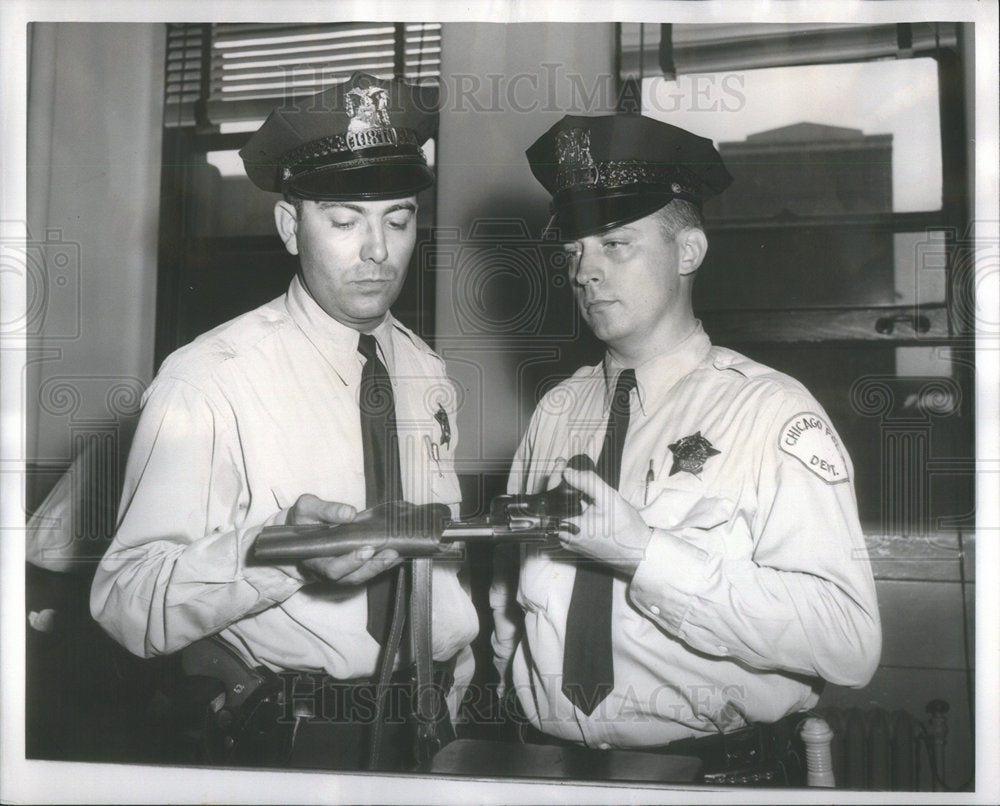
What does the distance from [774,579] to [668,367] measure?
25 cm

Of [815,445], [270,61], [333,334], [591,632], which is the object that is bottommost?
[591,632]

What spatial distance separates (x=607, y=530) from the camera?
36.5 inches

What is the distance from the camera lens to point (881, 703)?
3.11 ft

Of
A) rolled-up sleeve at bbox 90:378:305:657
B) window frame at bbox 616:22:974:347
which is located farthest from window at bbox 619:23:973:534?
rolled-up sleeve at bbox 90:378:305:657

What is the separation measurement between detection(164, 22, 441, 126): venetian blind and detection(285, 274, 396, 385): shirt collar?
0.75 feet

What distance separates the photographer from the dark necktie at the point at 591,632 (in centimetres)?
93

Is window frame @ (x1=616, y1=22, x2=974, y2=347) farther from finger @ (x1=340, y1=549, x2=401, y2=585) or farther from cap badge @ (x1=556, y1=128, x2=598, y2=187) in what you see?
finger @ (x1=340, y1=549, x2=401, y2=585)

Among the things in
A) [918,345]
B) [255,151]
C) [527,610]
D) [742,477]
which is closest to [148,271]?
[255,151]

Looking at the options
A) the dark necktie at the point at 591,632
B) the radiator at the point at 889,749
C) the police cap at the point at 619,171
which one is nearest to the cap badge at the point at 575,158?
the police cap at the point at 619,171

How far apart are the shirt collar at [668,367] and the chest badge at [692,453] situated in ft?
0.18

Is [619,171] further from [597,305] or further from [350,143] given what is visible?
[350,143]

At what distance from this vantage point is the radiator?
95 centimetres

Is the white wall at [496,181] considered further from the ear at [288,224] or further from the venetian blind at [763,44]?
the ear at [288,224]

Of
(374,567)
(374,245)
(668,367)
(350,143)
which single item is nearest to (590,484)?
(668,367)
